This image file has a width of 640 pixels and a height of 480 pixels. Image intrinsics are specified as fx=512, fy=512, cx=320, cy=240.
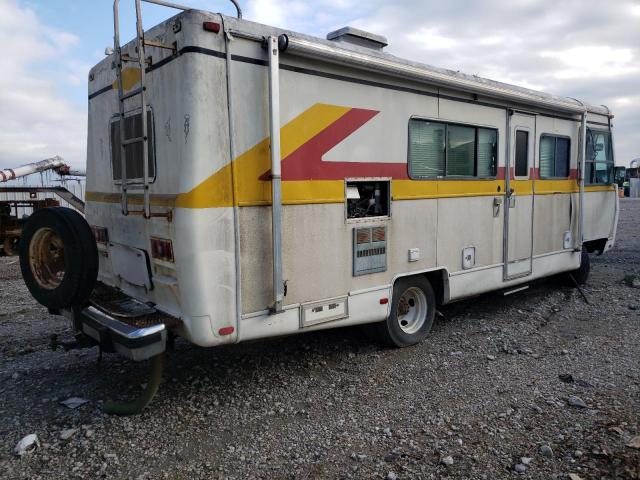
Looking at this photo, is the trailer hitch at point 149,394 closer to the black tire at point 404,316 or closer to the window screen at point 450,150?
the black tire at point 404,316

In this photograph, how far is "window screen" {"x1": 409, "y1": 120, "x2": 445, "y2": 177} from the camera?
504 cm

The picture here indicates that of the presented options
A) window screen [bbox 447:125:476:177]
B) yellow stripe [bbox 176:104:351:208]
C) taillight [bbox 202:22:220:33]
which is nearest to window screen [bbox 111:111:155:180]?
yellow stripe [bbox 176:104:351:208]

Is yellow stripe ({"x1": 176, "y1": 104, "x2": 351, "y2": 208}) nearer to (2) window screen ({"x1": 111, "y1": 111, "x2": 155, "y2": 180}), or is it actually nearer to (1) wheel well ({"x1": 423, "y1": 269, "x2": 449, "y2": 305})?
(2) window screen ({"x1": 111, "y1": 111, "x2": 155, "y2": 180})

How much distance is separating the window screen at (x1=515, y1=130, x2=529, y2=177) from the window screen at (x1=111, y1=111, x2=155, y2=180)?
434 centimetres

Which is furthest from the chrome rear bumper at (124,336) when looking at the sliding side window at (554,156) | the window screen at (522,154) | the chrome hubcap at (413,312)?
the sliding side window at (554,156)

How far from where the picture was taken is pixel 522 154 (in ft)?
20.8

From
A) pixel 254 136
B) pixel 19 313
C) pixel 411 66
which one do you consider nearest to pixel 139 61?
pixel 254 136

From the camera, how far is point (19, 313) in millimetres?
6844

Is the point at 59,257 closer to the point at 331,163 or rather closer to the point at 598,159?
the point at 331,163

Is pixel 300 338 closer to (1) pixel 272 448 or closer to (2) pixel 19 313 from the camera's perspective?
(1) pixel 272 448

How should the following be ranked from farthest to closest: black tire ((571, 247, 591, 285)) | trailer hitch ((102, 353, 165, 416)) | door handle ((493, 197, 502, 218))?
1. black tire ((571, 247, 591, 285))
2. door handle ((493, 197, 502, 218))
3. trailer hitch ((102, 353, 165, 416))

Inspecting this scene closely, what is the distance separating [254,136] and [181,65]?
2.31 ft

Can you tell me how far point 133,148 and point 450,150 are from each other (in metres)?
3.15

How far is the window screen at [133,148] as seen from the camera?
157 inches
